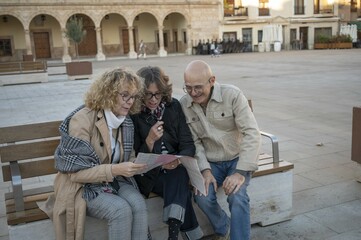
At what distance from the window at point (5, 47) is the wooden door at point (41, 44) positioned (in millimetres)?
2057

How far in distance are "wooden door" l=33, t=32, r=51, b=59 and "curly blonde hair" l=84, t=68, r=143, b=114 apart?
33.8 metres

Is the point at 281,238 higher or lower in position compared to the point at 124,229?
lower

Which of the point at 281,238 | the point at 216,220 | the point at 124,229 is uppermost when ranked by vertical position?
the point at 124,229

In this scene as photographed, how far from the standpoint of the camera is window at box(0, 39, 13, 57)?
32.4 meters

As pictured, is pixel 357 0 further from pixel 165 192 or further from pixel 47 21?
pixel 165 192

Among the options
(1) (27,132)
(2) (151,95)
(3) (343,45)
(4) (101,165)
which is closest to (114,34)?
(3) (343,45)

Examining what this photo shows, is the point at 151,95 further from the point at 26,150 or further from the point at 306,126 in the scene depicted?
the point at 306,126

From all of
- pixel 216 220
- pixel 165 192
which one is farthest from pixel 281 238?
pixel 165 192

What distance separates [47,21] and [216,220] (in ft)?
112

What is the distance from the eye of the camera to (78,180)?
247 cm

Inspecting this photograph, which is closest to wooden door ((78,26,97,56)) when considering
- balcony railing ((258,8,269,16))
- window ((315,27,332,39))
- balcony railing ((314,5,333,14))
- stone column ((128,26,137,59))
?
stone column ((128,26,137,59))

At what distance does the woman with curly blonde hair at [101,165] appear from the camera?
8.02 feet

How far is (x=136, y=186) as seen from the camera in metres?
2.80

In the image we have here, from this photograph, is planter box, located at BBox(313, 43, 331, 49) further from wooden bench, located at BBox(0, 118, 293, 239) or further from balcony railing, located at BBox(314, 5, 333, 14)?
wooden bench, located at BBox(0, 118, 293, 239)
